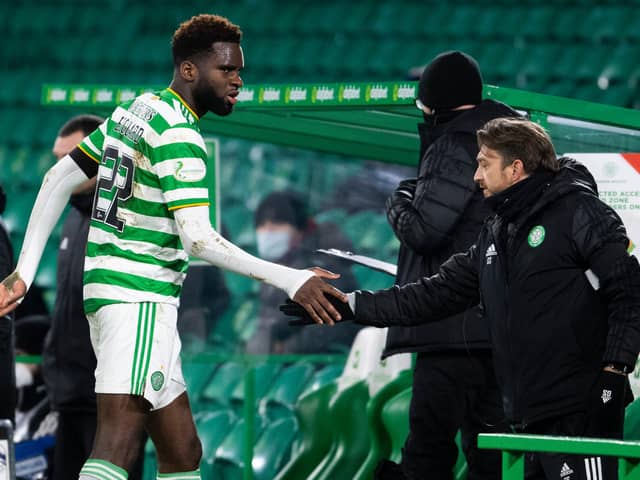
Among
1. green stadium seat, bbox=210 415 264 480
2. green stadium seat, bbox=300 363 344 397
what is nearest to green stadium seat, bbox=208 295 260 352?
green stadium seat, bbox=300 363 344 397

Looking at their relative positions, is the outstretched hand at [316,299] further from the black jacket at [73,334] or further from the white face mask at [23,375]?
the white face mask at [23,375]

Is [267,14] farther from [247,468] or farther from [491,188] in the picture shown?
[491,188]

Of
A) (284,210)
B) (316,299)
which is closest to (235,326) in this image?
(284,210)

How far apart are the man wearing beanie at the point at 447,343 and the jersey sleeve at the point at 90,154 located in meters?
1.12

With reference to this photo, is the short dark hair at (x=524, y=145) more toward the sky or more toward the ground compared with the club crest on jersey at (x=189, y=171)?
more toward the sky

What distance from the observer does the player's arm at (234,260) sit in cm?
355

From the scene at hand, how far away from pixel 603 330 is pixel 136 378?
4.35 feet

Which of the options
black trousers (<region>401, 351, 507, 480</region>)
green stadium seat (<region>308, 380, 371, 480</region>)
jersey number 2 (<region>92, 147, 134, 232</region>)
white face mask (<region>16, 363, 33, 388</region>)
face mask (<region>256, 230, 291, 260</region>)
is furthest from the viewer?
face mask (<region>256, 230, 291, 260</region>)

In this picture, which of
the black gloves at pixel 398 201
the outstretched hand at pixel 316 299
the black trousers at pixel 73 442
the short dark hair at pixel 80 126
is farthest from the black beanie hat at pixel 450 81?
the black trousers at pixel 73 442

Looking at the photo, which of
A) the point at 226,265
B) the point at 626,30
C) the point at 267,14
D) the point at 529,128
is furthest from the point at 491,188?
the point at 267,14

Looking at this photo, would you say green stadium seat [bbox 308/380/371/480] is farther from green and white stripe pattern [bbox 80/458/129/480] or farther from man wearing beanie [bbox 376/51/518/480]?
green and white stripe pattern [bbox 80/458/129/480]

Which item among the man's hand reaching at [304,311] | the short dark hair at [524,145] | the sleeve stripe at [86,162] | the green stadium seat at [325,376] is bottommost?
the green stadium seat at [325,376]

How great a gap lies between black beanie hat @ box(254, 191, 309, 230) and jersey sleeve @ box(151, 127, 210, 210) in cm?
438

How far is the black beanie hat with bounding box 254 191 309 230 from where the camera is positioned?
8.11 meters
